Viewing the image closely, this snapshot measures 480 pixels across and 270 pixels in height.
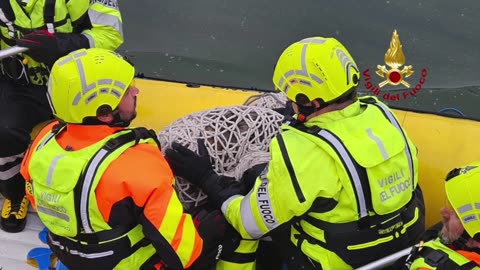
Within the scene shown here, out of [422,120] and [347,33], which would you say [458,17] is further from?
[422,120]

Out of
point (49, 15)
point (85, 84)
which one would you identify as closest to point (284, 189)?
point (85, 84)

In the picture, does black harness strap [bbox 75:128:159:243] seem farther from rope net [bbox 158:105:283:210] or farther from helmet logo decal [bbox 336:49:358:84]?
helmet logo decal [bbox 336:49:358:84]

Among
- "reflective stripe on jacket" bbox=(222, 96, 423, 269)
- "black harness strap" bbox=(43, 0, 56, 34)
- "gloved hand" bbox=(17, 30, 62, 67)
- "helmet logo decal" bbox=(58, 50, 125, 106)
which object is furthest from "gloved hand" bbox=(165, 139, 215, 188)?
"black harness strap" bbox=(43, 0, 56, 34)

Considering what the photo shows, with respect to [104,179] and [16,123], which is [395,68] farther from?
[16,123]

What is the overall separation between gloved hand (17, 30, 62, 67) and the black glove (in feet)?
3.67

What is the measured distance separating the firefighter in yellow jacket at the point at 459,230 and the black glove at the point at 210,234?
0.65 metres

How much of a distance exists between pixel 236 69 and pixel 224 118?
2791 millimetres

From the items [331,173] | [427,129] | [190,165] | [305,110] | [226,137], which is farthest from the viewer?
[427,129]

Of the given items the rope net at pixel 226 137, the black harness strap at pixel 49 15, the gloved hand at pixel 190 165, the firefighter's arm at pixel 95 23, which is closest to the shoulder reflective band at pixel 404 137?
the rope net at pixel 226 137

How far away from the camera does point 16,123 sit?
298cm

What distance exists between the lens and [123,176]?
6.39ft

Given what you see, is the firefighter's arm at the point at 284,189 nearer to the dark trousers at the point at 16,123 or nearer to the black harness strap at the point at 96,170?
the black harness strap at the point at 96,170

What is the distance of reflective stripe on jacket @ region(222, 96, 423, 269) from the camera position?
1.94 m

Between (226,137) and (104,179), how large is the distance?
0.60 meters
